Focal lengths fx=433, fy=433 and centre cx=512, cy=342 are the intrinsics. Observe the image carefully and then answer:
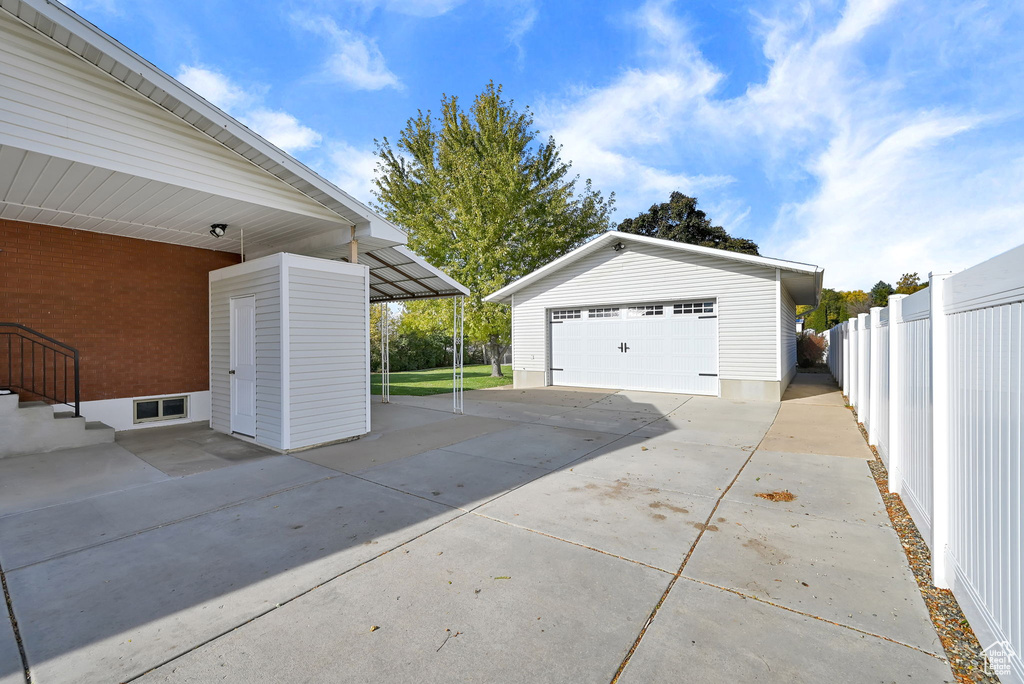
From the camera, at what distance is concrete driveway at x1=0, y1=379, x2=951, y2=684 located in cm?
204

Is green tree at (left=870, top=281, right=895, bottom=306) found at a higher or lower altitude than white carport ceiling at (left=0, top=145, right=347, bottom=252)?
higher

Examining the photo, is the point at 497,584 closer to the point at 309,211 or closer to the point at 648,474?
the point at 648,474

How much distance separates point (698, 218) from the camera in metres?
34.1

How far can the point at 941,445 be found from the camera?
2562 millimetres

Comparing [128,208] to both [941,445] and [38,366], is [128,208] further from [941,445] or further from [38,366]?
[941,445]

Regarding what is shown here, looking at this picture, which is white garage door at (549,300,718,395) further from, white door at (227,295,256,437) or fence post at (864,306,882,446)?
white door at (227,295,256,437)

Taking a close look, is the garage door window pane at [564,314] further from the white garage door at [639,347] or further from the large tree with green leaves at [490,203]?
the large tree with green leaves at [490,203]

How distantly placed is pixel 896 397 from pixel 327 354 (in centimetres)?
673

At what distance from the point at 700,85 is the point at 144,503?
13006 millimetres

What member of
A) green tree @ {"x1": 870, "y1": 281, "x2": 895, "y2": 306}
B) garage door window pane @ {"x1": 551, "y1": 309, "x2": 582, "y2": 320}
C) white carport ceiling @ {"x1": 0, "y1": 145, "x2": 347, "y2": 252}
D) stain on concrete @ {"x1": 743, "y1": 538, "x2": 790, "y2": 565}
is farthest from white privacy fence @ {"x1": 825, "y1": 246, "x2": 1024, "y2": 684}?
green tree @ {"x1": 870, "y1": 281, "x2": 895, "y2": 306}

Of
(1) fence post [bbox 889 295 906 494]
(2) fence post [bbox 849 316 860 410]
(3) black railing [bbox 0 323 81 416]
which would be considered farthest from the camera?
(2) fence post [bbox 849 316 860 410]

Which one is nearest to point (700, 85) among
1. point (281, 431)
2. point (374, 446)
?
point (374, 446)

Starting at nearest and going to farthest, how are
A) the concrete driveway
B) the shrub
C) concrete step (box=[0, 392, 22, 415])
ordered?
1. the concrete driveway
2. concrete step (box=[0, 392, 22, 415])
3. the shrub

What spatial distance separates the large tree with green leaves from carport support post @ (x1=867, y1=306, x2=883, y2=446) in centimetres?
1166
